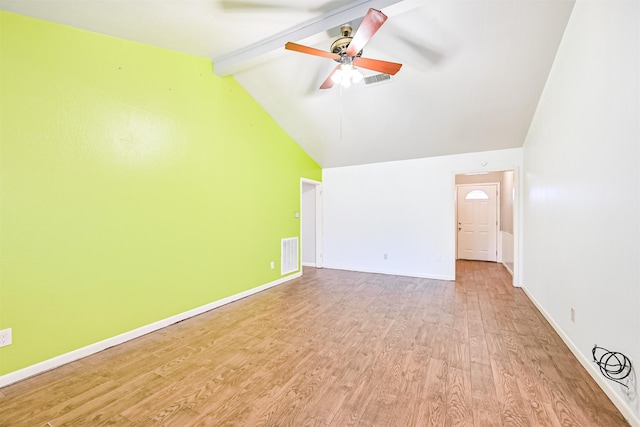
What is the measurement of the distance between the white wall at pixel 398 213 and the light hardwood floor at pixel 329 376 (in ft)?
5.95

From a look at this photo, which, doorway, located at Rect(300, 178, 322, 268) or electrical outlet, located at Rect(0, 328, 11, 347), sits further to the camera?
doorway, located at Rect(300, 178, 322, 268)

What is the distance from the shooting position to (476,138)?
4352mm

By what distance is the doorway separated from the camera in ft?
20.2

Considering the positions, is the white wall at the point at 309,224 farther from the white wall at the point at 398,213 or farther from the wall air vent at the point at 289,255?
the wall air vent at the point at 289,255

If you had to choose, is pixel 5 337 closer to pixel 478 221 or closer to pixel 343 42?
pixel 343 42

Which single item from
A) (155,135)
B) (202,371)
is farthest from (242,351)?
(155,135)

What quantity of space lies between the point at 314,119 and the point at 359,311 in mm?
3140

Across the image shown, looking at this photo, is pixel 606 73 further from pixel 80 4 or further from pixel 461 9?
pixel 80 4

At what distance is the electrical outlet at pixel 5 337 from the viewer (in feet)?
6.39

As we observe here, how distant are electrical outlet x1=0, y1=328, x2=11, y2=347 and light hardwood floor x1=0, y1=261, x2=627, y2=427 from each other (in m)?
0.32

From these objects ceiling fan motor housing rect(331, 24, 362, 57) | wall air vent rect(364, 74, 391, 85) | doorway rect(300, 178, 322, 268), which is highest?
wall air vent rect(364, 74, 391, 85)

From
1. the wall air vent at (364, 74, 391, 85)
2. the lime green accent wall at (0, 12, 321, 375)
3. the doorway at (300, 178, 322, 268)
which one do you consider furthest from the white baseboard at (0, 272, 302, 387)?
the wall air vent at (364, 74, 391, 85)

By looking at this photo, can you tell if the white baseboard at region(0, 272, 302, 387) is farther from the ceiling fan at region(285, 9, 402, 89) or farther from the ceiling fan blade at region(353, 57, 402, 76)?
the ceiling fan blade at region(353, 57, 402, 76)

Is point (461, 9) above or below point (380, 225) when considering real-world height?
above
